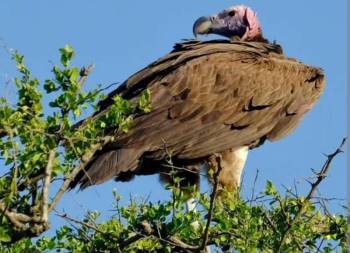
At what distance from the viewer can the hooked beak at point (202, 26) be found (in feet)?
37.8

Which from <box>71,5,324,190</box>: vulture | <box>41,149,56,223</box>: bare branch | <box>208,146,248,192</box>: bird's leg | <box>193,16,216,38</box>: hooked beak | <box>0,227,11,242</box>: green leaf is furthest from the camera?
<box>193,16,216,38</box>: hooked beak

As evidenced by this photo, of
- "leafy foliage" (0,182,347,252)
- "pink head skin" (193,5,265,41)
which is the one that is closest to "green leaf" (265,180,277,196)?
"leafy foliage" (0,182,347,252)

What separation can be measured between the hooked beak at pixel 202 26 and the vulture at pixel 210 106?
1111 mm

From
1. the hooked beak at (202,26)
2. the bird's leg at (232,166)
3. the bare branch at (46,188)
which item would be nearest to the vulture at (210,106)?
the bird's leg at (232,166)

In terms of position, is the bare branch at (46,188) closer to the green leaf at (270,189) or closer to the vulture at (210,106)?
the green leaf at (270,189)

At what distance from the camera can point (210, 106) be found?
9.42m

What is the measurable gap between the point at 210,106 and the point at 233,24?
283cm

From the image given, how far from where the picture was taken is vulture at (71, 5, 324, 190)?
29.0ft

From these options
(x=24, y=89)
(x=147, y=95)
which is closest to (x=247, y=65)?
(x=147, y=95)

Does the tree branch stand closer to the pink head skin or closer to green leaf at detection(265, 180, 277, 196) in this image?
green leaf at detection(265, 180, 277, 196)

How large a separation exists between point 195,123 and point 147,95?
2.59 metres

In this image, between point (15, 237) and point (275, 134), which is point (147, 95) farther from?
point (275, 134)

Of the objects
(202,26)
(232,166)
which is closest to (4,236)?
(232,166)

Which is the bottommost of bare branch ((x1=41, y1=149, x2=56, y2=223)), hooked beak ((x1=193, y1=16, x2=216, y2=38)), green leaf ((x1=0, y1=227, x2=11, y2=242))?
green leaf ((x1=0, y1=227, x2=11, y2=242))
